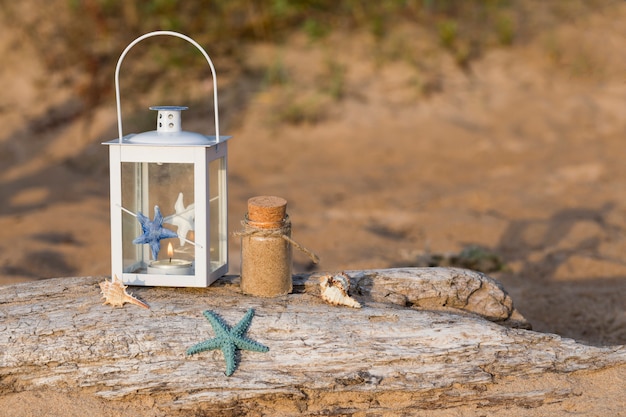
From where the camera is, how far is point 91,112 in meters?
9.16

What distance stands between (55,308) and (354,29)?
7.55m

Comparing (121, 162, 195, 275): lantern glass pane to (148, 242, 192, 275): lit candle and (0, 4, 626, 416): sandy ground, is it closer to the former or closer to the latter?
(148, 242, 192, 275): lit candle

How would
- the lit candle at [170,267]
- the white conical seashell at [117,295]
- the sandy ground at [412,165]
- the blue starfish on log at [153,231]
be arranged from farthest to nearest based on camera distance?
the sandy ground at [412,165] → the lit candle at [170,267] → the blue starfish on log at [153,231] → the white conical seashell at [117,295]

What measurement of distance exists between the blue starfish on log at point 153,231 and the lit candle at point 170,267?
0.43 feet

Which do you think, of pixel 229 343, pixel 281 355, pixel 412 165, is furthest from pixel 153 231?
pixel 412 165

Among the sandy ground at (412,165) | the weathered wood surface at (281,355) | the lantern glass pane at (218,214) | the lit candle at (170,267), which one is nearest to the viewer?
the weathered wood surface at (281,355)

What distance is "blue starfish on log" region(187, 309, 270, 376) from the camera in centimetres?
299

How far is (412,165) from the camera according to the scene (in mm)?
8336

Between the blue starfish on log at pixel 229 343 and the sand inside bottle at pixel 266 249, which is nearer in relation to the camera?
the blue starfish on log at pixel 229 343

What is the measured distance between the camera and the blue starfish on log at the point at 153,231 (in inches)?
129

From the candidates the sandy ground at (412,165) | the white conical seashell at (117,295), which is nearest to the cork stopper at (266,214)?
the white conical seashell at (117,295)

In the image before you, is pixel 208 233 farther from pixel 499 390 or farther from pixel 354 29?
pixel 354 29

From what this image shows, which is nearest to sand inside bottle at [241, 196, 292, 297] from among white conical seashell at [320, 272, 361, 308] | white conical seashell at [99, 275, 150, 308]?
white conical seashell at [320, 272, 361, 308]

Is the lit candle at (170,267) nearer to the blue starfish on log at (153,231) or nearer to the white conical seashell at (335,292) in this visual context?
the blue starfish on log at (153,231)
